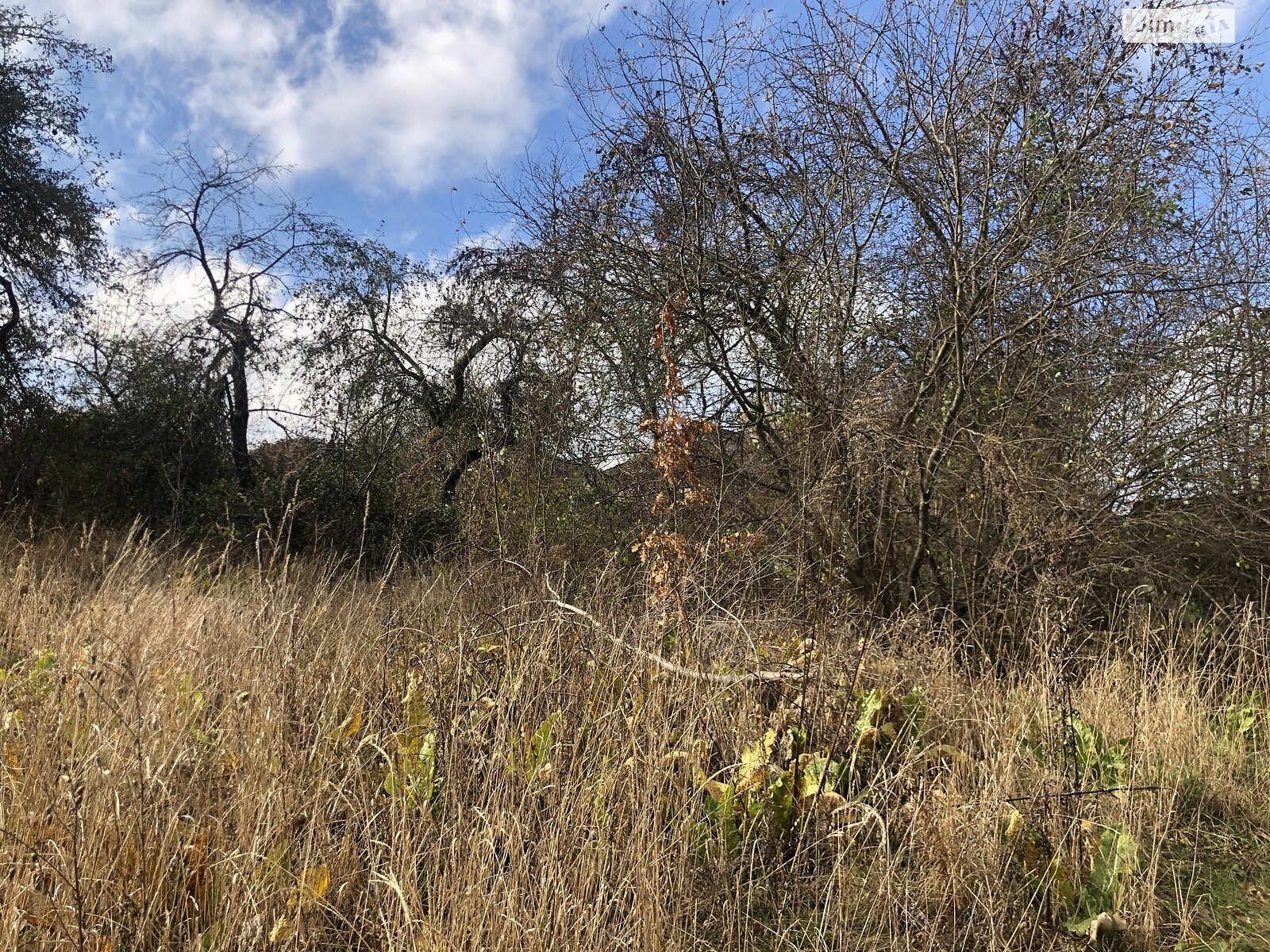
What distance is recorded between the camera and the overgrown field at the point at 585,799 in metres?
2.24

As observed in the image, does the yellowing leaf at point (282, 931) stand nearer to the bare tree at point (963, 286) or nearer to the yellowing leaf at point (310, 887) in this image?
the yellowing leaf at point (310, 887)

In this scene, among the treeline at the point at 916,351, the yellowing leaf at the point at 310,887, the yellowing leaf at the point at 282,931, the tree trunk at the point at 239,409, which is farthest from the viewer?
the tree trunk at the point at 239,409

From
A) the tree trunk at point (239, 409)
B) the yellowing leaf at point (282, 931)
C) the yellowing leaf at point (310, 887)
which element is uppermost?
the tree trunk at point (239, 409)

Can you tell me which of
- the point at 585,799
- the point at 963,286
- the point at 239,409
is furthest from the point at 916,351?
the point at 239,409

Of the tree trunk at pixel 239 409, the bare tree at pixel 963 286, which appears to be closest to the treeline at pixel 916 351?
the bare tree at pixel 963 286

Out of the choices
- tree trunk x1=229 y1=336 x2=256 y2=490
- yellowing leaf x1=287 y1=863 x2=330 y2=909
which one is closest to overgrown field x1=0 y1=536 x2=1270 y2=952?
yellowing leaf x1=287 y1=863 x2=330 y2=909

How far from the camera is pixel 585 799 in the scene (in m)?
2.61

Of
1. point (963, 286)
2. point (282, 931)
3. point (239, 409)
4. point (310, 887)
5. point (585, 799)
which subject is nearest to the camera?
point (282, 931)

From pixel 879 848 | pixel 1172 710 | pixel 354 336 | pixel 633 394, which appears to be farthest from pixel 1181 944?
pixel 354 336

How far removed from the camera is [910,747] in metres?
3.12

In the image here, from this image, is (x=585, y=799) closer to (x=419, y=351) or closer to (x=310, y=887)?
(x=310, y=887)

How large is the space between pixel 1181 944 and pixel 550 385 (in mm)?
5373

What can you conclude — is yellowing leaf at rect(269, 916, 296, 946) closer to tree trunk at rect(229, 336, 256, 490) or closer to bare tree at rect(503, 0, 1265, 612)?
bare tree at rect(503, 0, 1265, 612)

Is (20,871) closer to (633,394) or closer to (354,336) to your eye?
(633,394)
